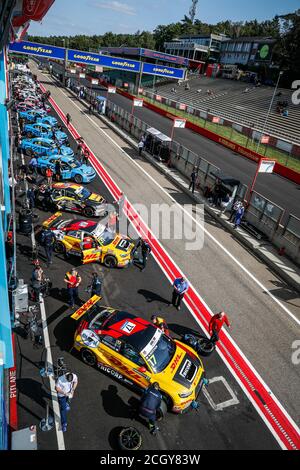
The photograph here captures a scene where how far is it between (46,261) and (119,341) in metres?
6.52

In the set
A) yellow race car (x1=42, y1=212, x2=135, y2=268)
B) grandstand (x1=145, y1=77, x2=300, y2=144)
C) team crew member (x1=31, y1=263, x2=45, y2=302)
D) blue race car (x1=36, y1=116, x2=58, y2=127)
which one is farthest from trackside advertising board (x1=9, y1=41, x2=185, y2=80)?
team crew member (x1=31, y1=263, x2=45, y2=302)

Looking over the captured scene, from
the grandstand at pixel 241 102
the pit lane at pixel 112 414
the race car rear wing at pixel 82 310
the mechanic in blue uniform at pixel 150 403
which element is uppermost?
the grandstand at pixel 241 102

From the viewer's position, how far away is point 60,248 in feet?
47.7

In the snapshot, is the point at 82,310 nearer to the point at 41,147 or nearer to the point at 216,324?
the point at 216,324

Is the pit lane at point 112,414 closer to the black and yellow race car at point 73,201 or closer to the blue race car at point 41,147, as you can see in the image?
the black and yellow race car at point 73,201

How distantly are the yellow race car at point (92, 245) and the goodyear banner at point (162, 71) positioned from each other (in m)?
65.9

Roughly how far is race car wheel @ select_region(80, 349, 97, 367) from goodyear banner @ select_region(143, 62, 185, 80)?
72.1 metres

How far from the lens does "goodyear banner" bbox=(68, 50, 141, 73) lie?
62.2m

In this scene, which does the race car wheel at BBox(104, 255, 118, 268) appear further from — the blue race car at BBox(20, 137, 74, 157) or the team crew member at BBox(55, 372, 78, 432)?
the blue race car at BBox(20, 137, 74, 157)

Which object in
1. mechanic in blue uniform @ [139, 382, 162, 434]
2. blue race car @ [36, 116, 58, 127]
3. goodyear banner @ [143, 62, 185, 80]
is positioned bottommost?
mechanic in blue uniform @ [139, 382, 162, 434]

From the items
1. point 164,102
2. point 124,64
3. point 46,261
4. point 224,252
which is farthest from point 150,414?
point 124,64

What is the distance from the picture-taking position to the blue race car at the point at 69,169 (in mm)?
22078

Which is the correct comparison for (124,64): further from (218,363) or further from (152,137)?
(218,363)

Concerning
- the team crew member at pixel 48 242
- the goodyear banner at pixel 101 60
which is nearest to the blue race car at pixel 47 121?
the team crew member at pixel 48 242
